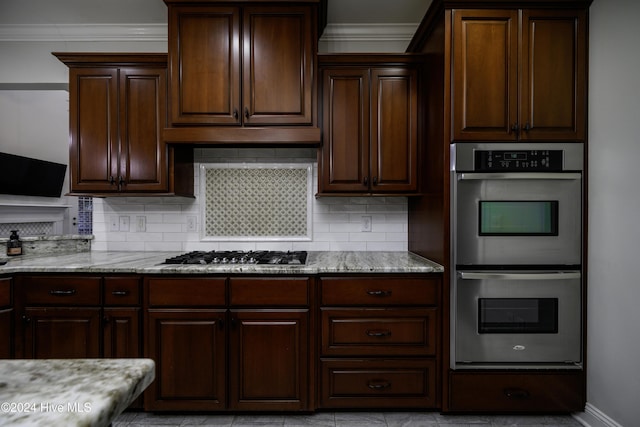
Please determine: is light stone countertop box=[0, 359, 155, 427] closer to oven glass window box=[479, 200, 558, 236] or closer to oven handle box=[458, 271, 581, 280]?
oven handle box=[458, 271, 581, 280]

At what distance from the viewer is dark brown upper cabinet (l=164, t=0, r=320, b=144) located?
2334 mm

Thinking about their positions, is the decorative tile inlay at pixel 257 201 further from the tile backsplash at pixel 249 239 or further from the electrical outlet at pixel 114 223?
the electrical outlet at pixel 114 223

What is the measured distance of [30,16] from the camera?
111 inches

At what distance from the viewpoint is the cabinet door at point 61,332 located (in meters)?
2.12

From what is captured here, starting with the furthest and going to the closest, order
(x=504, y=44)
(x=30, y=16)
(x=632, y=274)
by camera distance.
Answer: (x=30, y=16)
(x=504, y=44)
(x=632, y=274)

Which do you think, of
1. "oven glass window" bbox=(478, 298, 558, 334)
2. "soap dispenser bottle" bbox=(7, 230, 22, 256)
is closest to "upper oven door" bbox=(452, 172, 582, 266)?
"oven glass window" bbox=(478, 298, 558, 334)

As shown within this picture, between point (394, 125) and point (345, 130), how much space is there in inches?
13.8

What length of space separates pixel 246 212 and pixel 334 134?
98 centimetres

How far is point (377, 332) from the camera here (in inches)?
84.0

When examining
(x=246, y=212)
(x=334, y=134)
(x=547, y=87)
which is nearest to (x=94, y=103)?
(x=246, y=212)

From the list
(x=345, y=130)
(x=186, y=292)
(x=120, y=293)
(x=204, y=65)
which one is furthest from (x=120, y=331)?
(x=345, y=130)

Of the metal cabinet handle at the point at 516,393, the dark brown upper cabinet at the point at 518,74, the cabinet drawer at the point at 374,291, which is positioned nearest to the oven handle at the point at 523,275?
the cabinet drawer at the point at 374,291

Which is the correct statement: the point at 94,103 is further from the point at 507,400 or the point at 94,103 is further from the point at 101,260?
the point at 507,400

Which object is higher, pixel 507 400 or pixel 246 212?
pixel 246 212
